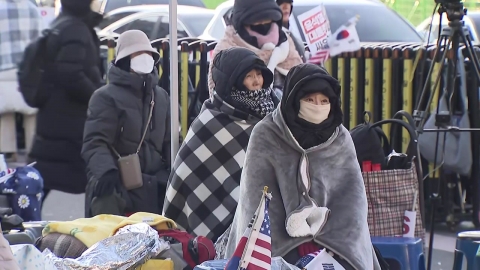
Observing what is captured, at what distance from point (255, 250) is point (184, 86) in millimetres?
5884

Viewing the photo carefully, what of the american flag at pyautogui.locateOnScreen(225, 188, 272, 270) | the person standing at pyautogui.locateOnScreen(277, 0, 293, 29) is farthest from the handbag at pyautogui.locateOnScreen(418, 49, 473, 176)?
the american flag at pyautogui.locateOnScreen(225, 188, 272, 270)

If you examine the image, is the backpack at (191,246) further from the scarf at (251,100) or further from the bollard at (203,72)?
the bollard at (203,72)

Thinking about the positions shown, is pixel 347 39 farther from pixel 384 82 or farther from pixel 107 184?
pixel 107 184

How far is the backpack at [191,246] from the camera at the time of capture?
4809 mm

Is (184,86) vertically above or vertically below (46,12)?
below

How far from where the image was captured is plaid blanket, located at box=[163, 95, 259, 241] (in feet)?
17.7

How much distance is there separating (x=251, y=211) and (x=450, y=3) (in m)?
2.63

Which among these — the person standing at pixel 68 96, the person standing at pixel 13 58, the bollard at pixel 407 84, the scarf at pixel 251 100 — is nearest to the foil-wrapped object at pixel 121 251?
the scarf at pixel 251 100

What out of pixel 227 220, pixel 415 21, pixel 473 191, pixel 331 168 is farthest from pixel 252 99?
pixel 415 21

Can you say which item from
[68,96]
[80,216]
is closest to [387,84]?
[68,96]

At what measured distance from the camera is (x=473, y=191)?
823cm

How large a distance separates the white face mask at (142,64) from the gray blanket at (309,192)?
198cm

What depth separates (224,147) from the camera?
17.8ft

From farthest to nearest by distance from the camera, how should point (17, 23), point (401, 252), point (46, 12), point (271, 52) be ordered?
point (46, 12) < point (17, 23) < point (271, 52) < point (401, 252)
